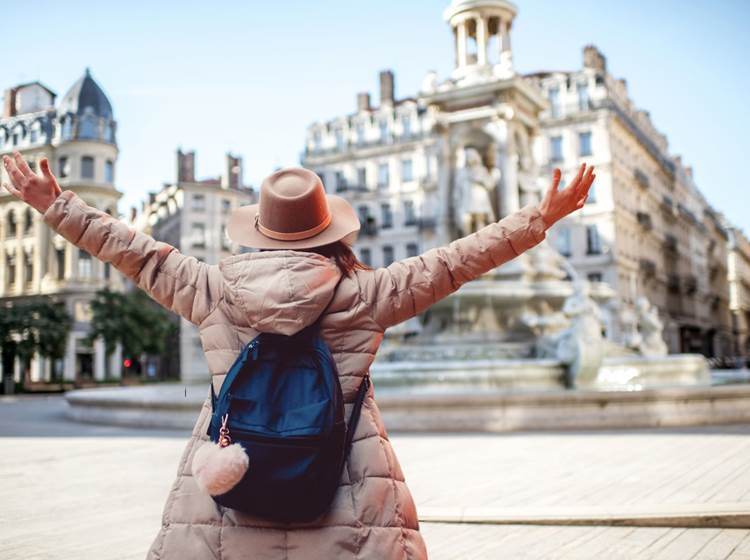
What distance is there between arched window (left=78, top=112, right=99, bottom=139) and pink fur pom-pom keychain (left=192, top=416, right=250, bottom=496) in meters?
56.0

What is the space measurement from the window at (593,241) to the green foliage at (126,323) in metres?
28.5

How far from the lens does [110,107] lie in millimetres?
56562

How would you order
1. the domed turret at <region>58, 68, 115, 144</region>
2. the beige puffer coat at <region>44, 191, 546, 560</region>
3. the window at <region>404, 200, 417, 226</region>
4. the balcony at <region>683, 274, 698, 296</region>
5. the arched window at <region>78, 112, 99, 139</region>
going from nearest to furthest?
1. the beige puffer coat at <region>44, 191, 546, 560</region>
2. the domed turret at <region>58, 68, 115, 144</region>
3. the arched window at <region>78, 112, 99, 139</region>
4. the window at <region>404, 200, 417, 226</region>
5. the balcony at <region>683, 274, 698, 296</region>

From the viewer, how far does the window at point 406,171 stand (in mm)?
62125

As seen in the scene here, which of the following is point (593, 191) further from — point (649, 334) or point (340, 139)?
point (649, 334)

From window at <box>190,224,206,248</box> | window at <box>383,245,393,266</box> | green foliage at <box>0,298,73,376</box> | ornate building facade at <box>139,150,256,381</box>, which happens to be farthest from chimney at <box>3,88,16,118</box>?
window at <box>383,245,393,266</box>

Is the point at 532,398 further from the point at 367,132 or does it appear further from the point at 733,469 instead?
the point at 367,132

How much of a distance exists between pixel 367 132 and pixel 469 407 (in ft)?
181

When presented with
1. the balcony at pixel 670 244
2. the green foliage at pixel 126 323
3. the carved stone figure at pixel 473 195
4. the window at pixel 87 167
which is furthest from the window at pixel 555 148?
the carved stone figure at pixel 473 195

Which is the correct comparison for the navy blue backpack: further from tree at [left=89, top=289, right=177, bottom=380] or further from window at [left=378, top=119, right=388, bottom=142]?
window at [left=378, top=119, right=388, bottom=142]

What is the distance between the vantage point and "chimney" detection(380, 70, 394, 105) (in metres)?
65.2

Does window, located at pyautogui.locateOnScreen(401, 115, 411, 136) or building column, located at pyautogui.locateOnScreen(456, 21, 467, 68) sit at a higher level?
window, located at pyautogui.locateOnScreen(401, 115, 411, 136)

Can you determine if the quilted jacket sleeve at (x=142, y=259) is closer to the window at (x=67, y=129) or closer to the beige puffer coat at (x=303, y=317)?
the beige puffer coat at (x=303, y=317)

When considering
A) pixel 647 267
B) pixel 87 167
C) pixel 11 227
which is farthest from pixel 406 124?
pixel 11 227
